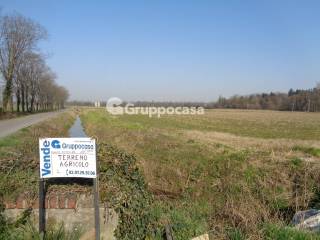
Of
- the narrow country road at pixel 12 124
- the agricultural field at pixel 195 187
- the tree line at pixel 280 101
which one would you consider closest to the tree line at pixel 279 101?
the tree line at pixel 280 101

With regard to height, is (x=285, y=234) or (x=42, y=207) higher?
(x=42, y=207)

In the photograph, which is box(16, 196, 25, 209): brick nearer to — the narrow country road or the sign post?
the sign post

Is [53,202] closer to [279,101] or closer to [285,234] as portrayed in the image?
[285,234]

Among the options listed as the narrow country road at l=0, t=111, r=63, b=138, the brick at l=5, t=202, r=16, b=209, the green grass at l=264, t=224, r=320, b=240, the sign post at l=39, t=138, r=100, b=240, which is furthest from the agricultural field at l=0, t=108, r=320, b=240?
the narrow country road at l=0, t=111, r=63, b=138

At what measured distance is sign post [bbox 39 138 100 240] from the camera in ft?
20.0

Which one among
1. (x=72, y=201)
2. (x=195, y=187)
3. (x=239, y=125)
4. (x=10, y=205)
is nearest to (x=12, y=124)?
(x=195, y=187)

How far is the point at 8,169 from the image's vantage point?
691 centimetres

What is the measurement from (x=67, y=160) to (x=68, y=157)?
0.05 m

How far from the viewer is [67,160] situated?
6148mm

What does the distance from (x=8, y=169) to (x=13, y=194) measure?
2.49 ft

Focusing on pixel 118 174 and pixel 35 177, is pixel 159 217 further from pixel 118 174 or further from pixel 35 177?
pixel 35 177

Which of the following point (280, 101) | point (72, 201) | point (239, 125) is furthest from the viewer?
→ point (280, 101)

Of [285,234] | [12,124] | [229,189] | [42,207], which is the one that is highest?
[42,207]

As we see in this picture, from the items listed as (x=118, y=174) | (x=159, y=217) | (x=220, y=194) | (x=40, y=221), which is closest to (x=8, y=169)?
(x=40, y=221)
